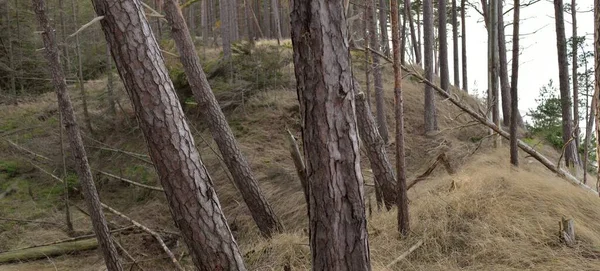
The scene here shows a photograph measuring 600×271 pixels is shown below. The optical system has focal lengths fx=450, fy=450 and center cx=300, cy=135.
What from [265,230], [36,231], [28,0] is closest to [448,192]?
[265,230]

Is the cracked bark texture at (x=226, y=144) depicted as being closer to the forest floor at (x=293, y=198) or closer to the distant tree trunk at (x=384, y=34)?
the forest floor at (x=293, y=198)

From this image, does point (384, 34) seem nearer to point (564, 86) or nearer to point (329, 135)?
point (564, 86)

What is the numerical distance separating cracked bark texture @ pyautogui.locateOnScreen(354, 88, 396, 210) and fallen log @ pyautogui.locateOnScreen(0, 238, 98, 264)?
196 inches

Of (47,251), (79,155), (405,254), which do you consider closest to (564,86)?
(405,254)

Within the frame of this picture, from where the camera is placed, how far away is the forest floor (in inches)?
176

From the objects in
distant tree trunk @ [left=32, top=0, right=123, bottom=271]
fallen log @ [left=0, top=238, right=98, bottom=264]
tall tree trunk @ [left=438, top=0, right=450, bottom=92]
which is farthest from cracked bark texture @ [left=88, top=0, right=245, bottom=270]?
tall tree trunk @ [left=438, top=0, right=450, bottom=92]

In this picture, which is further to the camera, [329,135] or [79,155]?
[79,155]

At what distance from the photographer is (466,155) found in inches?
331

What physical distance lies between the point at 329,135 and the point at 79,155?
387cm

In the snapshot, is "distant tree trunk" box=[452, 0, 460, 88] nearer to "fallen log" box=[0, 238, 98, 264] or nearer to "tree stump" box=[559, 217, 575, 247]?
"tree stump" box=[559, 217, 575, 247]

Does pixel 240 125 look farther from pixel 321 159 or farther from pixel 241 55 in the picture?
pixel 321 159

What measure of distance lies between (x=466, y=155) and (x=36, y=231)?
318 inches

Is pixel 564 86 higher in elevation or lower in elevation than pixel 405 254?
higher

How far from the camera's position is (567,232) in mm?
4266
